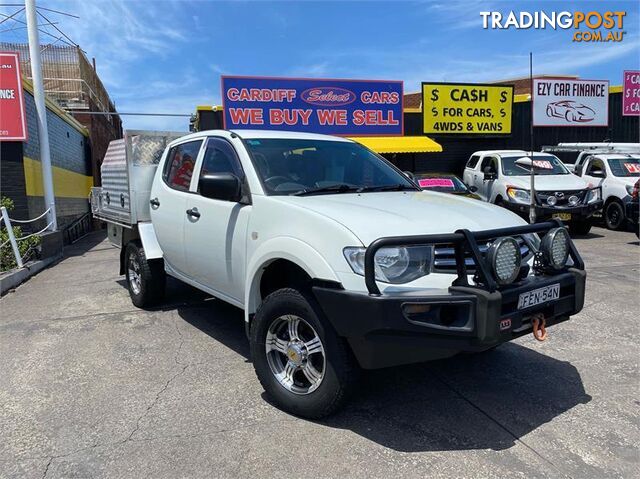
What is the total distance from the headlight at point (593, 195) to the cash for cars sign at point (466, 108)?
8.70m

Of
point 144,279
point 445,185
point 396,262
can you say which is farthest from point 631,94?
point 396,262

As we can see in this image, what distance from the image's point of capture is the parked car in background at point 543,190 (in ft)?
37.8

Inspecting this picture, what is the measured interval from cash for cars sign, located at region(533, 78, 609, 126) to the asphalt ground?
17599 mm

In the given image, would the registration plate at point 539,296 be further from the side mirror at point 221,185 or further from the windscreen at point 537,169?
the windscreen at point 537,169

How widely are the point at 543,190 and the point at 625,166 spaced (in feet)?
11.8

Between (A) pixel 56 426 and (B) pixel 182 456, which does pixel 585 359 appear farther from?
(A) pixel 56 426

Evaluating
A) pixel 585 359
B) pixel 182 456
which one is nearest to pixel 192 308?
pixel 182 456

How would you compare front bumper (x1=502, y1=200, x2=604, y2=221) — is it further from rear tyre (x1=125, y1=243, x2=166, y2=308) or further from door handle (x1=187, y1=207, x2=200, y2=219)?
door handle (x1=187, y1=207, x2=200, y2=219)

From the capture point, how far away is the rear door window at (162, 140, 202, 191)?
5020mm

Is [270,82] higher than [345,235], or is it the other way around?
[270,82]

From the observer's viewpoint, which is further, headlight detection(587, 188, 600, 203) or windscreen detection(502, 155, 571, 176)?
windscreen detection(502, 155, 571, 176)

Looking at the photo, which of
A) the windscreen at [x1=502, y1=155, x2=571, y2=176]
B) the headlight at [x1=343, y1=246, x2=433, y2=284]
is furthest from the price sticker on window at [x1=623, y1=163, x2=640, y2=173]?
the headlight at [x1=343, y1=246, x2=433, y2=284]

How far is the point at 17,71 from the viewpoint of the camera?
1104cm

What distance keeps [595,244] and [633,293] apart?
4.85 meters
